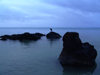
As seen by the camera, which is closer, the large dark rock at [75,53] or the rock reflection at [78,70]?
the rock reflection at [78,70]

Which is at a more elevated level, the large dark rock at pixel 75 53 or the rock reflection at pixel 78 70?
the large dark rock at pixel 75 53

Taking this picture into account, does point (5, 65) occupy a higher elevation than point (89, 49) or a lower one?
lower

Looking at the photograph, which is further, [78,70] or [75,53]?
[75,53]

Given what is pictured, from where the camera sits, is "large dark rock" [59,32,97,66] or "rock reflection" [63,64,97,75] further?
"large dark rock" [59,32,97,66]

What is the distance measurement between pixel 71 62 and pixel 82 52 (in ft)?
5.80

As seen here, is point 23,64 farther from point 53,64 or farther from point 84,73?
point 84,73

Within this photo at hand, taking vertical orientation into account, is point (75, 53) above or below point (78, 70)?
above

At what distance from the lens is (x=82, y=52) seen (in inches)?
910

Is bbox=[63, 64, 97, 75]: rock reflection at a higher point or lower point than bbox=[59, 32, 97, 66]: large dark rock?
lower

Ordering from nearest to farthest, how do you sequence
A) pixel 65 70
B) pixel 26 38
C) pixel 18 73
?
pixel 18 73 < pixel 65 70 < pixel 26 38

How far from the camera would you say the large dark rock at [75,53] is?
22.9 metres

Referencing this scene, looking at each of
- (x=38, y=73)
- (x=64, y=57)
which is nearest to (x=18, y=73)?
(x=38, y=73)

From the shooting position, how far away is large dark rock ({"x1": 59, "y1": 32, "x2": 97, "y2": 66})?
75.0 ft

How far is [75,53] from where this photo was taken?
2323cm
